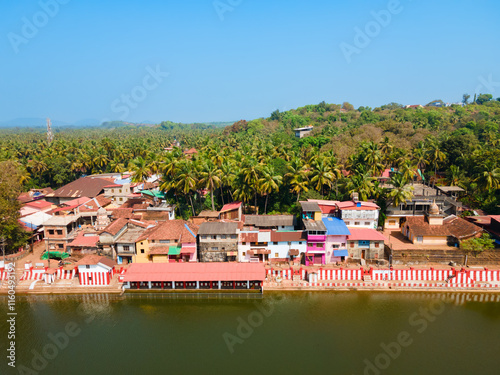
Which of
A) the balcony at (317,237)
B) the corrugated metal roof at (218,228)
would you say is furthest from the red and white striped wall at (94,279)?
the balcony at (317,237)

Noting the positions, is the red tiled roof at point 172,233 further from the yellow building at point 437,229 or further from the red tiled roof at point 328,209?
the yellow building at point 437,229

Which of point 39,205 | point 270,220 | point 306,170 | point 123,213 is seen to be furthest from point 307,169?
point 39,205

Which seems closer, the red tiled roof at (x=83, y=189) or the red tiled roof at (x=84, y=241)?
the red tiled roof at (x=84, y=241)

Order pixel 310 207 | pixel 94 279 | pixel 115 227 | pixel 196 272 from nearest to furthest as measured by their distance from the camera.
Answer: pixel 196 272
pixel 94 279
pixel 115 227
pixel 310 207

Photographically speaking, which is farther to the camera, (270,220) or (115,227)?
(270,220)

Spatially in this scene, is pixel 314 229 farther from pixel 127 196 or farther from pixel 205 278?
pixel 127 196

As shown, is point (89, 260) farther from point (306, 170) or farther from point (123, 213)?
point (306, 170)

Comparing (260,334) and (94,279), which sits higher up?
(94,279)

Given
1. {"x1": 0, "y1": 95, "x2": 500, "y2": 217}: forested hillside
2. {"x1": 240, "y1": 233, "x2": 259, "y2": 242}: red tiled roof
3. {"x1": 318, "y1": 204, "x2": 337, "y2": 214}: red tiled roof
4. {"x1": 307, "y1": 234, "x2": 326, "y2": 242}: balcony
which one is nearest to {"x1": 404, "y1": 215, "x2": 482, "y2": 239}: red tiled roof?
{"x1": 0, "y1": 95, "x2": 500, "y2": 217}: forested hillside
